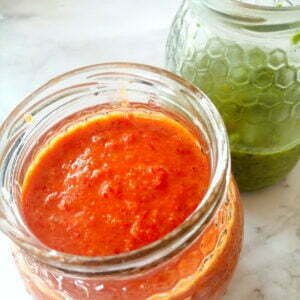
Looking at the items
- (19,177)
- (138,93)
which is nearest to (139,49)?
(138,93)

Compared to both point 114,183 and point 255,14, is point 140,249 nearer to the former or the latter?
point 114,183

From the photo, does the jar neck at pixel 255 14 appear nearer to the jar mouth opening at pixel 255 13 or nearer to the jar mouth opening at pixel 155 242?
the jar mouth opening at pixel 255 13

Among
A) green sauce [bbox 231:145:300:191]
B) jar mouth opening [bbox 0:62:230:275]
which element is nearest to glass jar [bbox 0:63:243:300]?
jar mouth opening [bbox 0:62:230:275]

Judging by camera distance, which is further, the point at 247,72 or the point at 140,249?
the point at 247,72

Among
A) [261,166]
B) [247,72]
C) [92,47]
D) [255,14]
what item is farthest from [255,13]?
[92,47]

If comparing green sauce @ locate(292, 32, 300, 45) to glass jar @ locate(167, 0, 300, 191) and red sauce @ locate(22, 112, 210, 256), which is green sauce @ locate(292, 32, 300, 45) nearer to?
glass jar @ locate(167, 0, 300, 191)

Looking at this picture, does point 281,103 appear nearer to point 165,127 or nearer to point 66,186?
point 165,127
